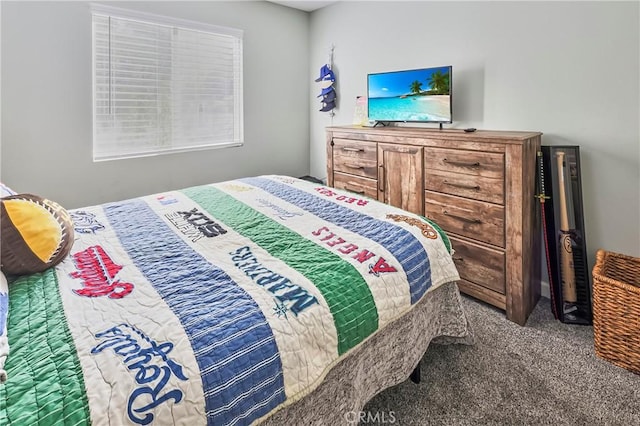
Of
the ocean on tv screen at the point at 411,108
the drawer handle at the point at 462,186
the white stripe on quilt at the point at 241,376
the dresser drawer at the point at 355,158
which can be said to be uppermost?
the ocean on tv screen at the point at 411,108

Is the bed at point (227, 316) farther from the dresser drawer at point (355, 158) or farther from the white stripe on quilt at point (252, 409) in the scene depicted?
the dresser drawer at point (355, 158)

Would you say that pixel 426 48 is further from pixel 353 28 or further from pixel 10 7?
pixel 10 7

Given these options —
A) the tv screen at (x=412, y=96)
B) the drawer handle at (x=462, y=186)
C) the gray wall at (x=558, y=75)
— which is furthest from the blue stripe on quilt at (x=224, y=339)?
the gray wall at (x=558, y=75)

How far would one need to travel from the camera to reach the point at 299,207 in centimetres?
201

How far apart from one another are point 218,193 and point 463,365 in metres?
1.68

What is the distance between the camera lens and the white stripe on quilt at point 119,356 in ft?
2.54

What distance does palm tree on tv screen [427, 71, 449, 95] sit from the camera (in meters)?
2.74

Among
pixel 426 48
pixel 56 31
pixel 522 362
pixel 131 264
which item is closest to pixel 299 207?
pixel 131 264

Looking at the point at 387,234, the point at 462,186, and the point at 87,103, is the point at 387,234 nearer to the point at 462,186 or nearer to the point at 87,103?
the point at 462,186

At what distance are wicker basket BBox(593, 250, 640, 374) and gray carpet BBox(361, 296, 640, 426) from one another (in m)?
0.06

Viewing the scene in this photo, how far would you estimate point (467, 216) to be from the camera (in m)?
2.45

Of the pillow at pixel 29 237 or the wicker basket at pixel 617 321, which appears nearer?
the pillow at pixel 29 237

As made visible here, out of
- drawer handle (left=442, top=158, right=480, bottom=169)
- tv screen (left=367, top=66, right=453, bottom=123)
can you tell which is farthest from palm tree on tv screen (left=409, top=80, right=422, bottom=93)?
drawer handle (left=442, top=158, right=480, bottom=169)

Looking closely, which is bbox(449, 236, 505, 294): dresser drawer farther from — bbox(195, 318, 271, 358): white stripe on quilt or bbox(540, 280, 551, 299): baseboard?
bbox(195, 318, 271, 358): white stripe on quilt
